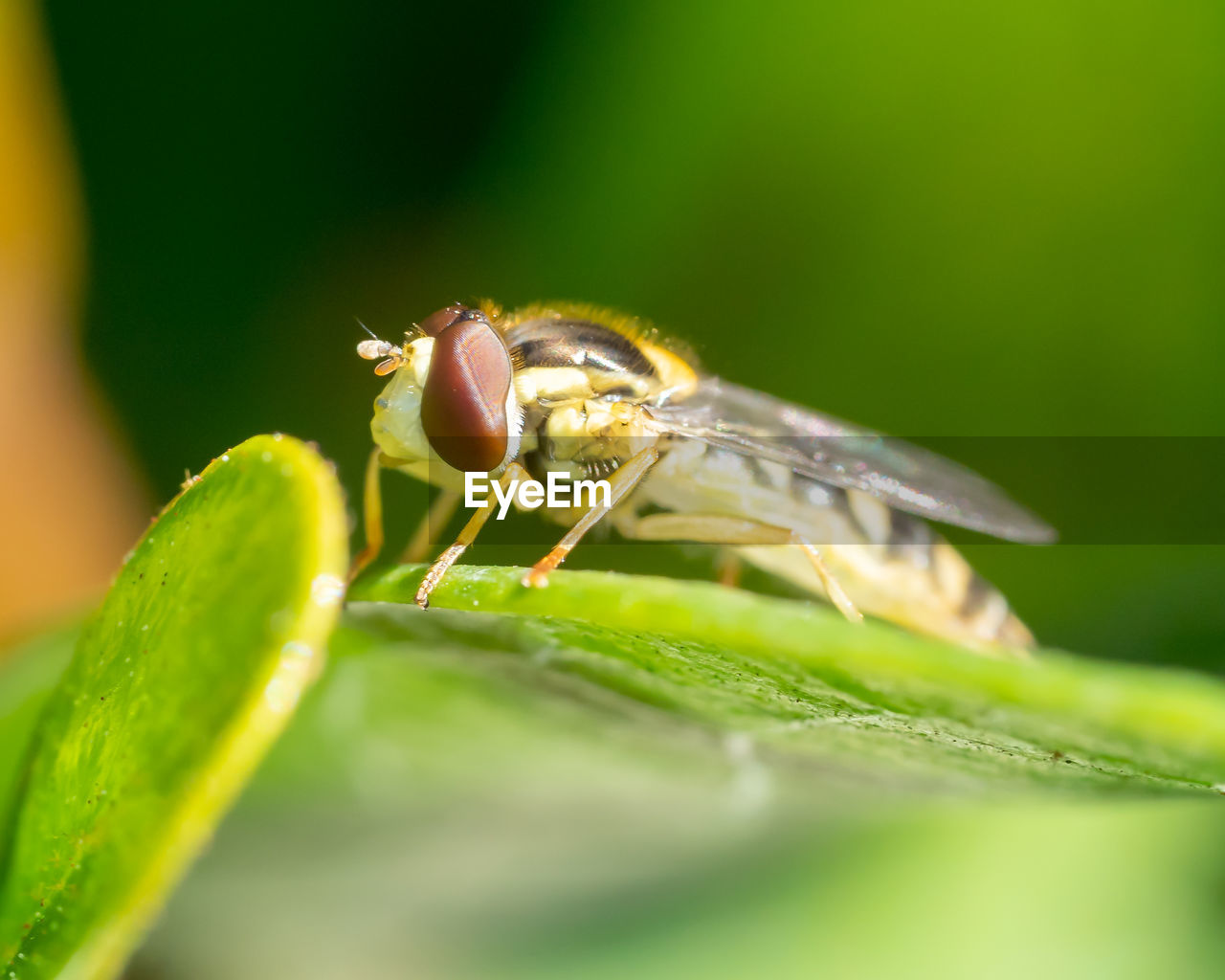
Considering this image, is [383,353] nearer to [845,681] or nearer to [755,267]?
[755,267]

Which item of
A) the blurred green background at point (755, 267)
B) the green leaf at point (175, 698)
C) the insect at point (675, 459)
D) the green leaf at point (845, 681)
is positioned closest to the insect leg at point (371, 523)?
the insect at point (675, 459)

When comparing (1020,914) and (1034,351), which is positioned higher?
(1034,351)

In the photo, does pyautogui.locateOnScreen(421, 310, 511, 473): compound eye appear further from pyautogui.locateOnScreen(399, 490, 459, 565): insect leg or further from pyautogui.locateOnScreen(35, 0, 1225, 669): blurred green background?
pyautogui.locateOnScreen(35, 0, 1225, 669): blurred green background

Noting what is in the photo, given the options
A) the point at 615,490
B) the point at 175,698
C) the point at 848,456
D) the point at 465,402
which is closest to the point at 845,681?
the point at 175,698

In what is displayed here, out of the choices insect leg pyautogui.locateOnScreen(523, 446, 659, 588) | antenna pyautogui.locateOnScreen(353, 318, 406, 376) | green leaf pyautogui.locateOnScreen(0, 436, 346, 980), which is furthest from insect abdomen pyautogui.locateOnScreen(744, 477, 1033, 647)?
green leaf pyautogui.locateOnScreen(0, 436, 346, 980)

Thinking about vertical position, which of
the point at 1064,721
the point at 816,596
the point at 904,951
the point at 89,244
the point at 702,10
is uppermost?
the point at 702,10

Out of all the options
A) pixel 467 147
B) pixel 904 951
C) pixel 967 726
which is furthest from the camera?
pixel 467 147

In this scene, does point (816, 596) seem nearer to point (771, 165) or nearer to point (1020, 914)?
point (1020, 914)

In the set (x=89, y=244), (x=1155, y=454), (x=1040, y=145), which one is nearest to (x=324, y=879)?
(x=89, y=244)
